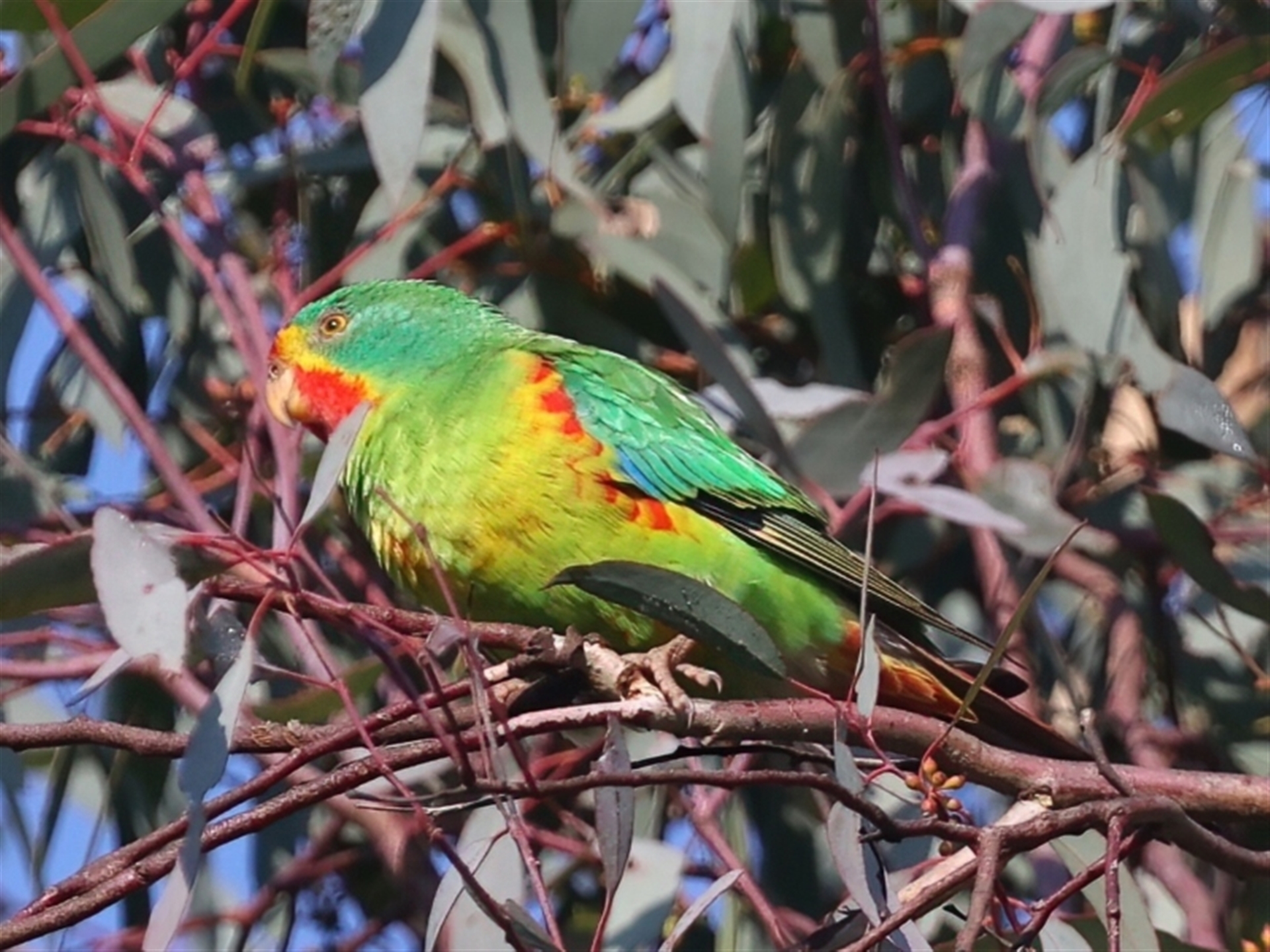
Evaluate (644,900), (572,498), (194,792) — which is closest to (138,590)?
(194,792)

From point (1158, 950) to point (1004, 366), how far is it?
2075 mm

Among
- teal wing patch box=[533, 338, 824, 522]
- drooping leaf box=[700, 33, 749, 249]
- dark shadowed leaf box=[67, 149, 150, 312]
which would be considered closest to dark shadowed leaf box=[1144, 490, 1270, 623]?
teal wing patch box=[533, 338, 824, 522]

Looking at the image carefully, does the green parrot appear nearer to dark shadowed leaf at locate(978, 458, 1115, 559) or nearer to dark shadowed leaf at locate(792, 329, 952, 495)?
dark shadowed leaf at locate(792, 329, 952, 495)

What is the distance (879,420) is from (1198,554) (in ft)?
2.13

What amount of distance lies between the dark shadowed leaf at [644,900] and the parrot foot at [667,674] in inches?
23.4

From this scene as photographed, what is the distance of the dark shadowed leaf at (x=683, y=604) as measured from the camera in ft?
7.53

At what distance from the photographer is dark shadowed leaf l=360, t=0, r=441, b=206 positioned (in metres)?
3.35

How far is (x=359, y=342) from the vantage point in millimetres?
3752

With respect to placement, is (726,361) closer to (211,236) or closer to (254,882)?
(211,236)

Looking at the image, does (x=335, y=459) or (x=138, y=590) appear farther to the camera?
(x=335, y=459)

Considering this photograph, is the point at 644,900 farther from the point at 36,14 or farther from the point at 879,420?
the point at 36,14

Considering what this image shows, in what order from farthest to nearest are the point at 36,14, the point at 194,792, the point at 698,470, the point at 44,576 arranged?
1. the point at 698,470
2. the point at 36,14
3. the point at 44,576
4. the point at 194,792

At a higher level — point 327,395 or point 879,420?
point 327,395

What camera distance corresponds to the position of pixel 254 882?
432 centimetres
